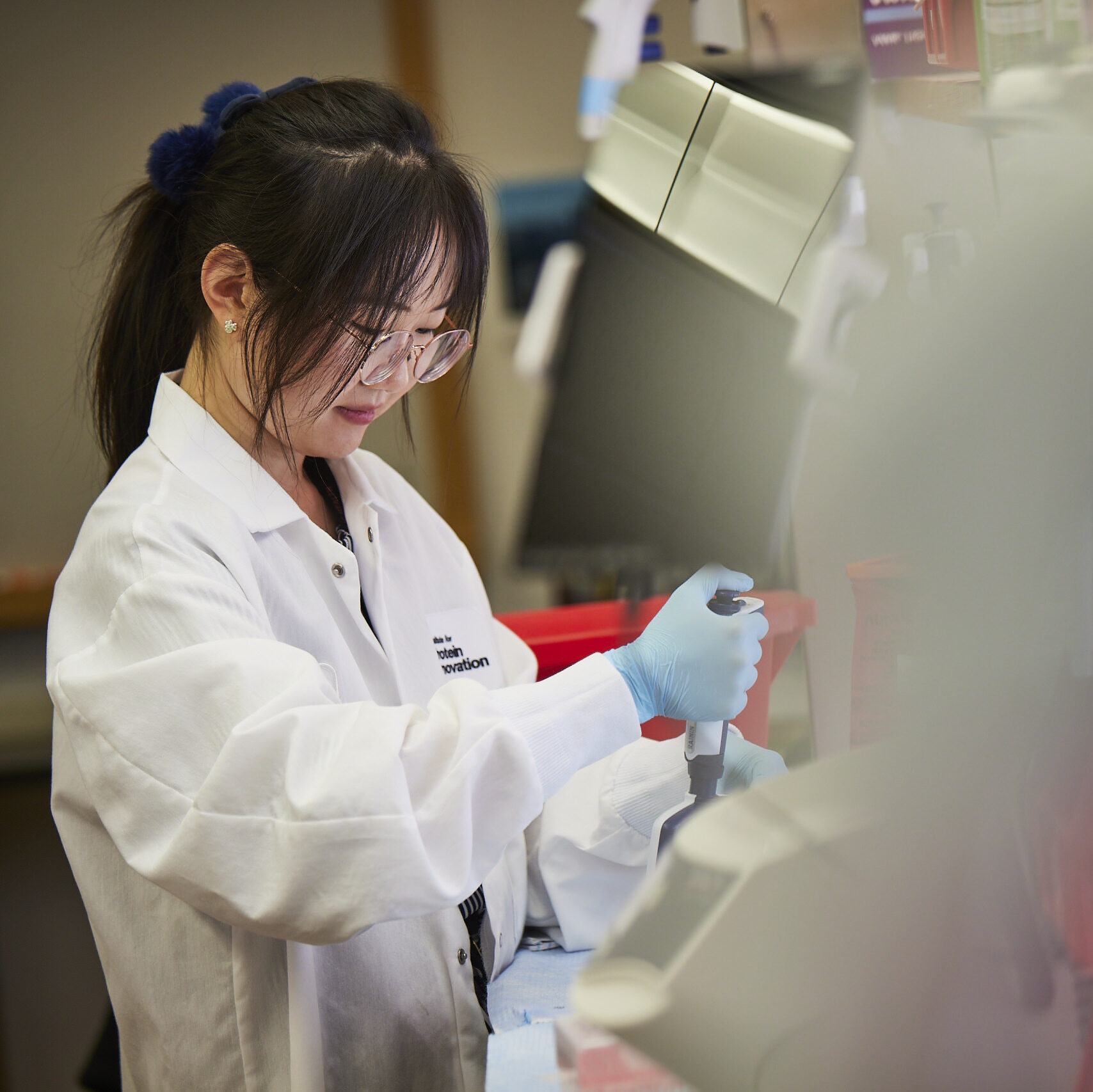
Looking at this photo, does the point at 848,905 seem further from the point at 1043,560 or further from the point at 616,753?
the point at 616,753

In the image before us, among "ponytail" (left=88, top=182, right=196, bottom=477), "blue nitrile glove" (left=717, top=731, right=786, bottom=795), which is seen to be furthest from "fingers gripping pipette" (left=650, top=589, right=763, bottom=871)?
"ponytail" (left=88, top=182, right=196, bottom=477)

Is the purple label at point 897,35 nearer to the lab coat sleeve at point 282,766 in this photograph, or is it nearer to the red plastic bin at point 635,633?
the red plastic bin at point 635,633

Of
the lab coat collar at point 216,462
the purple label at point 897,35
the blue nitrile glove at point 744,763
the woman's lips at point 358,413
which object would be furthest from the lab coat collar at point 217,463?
the purple label at point 897,35

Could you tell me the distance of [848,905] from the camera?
0.53 meters

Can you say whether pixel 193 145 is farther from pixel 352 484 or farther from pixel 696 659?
pixel 696 659

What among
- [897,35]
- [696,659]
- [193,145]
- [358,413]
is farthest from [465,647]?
[897,35]

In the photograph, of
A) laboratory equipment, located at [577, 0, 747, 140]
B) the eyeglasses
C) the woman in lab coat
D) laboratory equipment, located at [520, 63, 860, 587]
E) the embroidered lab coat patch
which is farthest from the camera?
the embroidered lab coat patch

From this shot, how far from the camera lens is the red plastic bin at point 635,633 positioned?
3.16 feet

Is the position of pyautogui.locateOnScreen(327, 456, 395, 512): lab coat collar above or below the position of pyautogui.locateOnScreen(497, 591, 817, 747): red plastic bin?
above

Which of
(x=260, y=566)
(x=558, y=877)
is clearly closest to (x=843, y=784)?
(x=260, y=566)

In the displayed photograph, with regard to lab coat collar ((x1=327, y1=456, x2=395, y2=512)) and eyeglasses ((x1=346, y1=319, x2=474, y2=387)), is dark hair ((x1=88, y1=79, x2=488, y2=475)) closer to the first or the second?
eyeglasses ((x1=346, y1=319, x2=474, y2=387))

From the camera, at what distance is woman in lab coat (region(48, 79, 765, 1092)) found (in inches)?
35.0

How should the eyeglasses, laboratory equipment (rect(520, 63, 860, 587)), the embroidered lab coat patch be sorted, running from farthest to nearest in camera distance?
the embroidered lab coat patch < the eyeglasses < laboratory equipment (rect(520, 63, 860, 587))

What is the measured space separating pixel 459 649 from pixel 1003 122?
926mm
